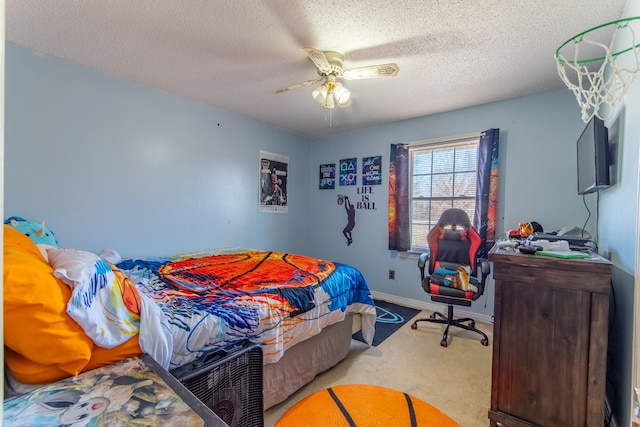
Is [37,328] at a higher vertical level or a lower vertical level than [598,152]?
lower

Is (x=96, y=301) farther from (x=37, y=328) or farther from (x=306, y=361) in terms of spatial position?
(x=306, y=361)

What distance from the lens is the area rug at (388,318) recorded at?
109 inches

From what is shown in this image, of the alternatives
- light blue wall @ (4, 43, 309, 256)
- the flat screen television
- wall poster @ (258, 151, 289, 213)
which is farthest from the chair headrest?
light blue wall @ (4, 43, 309, 256)

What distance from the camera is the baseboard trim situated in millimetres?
3125

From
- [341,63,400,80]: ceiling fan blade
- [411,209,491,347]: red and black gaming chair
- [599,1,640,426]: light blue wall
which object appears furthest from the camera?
[411,209,491,347]: red and black gaming chair

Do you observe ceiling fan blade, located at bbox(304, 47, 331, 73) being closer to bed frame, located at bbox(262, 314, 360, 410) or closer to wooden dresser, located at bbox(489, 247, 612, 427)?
wooden dresser, located at bbox(489, 247, 612, 427)

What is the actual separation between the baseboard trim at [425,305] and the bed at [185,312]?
137 centimetres

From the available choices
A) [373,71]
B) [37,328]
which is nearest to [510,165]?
[373,71]

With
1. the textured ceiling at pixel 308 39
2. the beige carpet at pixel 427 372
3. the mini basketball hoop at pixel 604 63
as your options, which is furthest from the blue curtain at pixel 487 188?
the beige carpet at pixel 427 372

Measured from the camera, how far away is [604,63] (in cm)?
140

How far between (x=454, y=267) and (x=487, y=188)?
0.92 meters

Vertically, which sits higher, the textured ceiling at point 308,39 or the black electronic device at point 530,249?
the textured ceiling at point 308,39

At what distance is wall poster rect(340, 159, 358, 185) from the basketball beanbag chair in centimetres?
287

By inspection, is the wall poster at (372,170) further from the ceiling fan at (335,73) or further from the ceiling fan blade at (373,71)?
the ceiling fan blade at (373,71)
